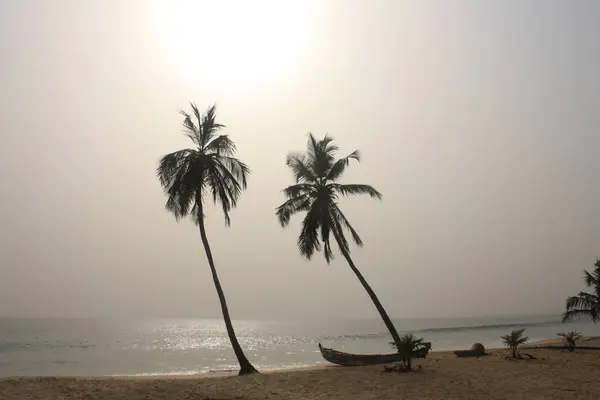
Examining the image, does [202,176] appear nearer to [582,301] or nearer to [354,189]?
[354,189]

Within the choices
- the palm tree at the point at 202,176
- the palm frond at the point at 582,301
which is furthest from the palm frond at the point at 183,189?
the palm frond at the point at 582,301

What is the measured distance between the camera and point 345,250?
2650 cm

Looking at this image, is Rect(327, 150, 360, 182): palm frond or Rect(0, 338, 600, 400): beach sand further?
Rect(327, 150, 360, 182): palm frond

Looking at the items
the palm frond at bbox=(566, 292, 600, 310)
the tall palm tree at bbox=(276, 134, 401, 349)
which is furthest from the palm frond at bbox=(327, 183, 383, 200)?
the palm frond at bbox=(566, 292, 600, 310)

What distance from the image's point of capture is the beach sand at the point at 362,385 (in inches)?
628

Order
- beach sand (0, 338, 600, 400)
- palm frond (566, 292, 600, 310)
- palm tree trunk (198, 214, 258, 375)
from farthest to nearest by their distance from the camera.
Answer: palm frond (566, 292, 600, 310), palm tree trunk (198, 214, 258, 375), beach sand (0, 338, 600, 400)

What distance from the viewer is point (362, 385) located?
18.0 metres

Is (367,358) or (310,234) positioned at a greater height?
(310,234)

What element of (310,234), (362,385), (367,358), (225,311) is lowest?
(367,358)

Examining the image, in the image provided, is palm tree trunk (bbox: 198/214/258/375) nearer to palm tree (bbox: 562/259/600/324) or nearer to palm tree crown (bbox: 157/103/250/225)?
palm tree crown (bbox: 157/103/250/225)

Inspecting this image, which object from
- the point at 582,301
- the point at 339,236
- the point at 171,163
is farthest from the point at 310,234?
the point at 582,301

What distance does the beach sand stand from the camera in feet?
52.4

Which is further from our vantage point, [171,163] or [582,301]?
[582,301]

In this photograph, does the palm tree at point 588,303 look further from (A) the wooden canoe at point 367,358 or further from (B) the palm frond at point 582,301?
(A) the wooden canoe at point 367,358
